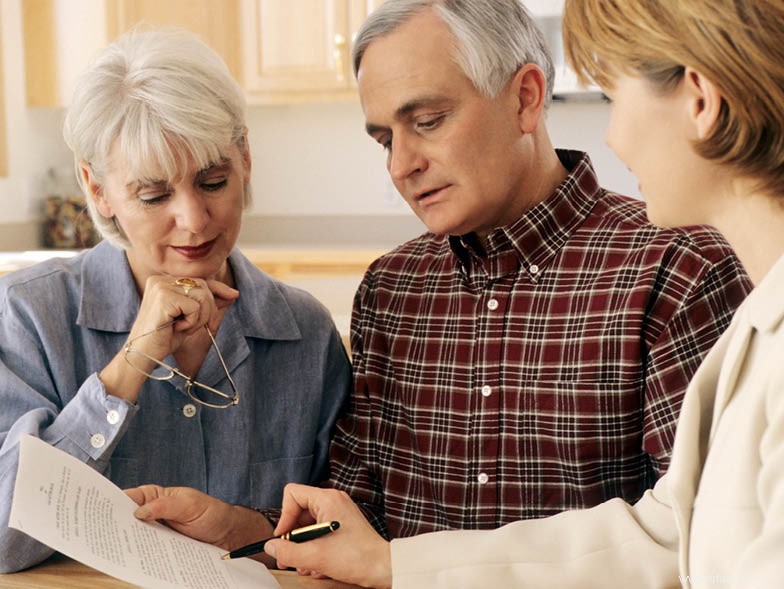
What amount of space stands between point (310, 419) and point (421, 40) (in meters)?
0.61

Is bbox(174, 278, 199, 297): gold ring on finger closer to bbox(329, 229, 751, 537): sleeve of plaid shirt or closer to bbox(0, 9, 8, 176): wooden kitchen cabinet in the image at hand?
bbox(329, 229, 751, 537): sleeve of plaid shirt

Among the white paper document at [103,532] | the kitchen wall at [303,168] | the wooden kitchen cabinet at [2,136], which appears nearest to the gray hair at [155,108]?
the white paper document at [103,532]

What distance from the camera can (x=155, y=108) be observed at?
1528mm

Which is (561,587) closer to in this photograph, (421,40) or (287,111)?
(421,40)

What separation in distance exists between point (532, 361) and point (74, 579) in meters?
0.71

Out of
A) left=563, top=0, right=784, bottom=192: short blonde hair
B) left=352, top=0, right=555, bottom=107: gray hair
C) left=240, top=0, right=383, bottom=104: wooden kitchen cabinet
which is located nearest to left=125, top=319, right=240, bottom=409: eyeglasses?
left=352, top=0, right=555, bottom=107: gray hair

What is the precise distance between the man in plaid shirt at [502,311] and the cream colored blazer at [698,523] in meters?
0.29

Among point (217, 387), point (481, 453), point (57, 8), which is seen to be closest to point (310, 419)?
point (217, 387)

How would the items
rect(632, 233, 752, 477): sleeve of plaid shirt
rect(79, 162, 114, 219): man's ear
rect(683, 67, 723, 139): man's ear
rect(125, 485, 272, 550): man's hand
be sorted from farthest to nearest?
rect(79, 162, 114, 219): man's ear → rect(632, 233, 752, 477): sleeve of plaid shirt → rect(125, 485, 272, 550): man's hand → rect(683, 67, 723, 139): man's ear

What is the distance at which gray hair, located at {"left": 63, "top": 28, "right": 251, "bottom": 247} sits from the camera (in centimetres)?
153

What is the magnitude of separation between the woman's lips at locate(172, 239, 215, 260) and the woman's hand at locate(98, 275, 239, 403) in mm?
44

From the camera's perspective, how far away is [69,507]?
3.79 feet

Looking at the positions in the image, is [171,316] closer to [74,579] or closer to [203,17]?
[74,579]

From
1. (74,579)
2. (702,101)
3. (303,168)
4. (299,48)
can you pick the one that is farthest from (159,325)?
(303,168)
